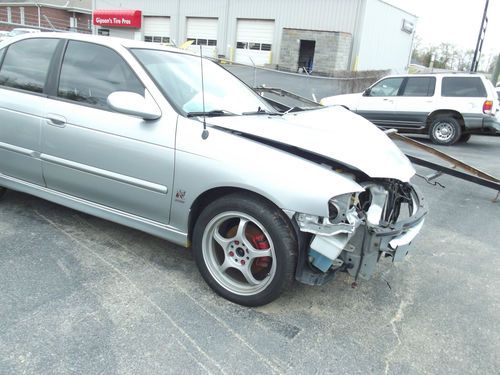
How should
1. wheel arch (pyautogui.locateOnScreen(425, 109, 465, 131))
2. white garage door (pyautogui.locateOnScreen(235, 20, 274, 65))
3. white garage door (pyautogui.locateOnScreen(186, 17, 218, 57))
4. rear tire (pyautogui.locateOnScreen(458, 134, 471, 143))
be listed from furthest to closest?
white garage door (pyautogui.locateOnScreen(186, 17, 218, 57)), white garage door (pyautogui.locateOnScreen(235, 20, 274, 65)), rear tire (pyautogui.locateOnScreen(458, 134, 471, 143)), wheel arch (pyautogui.locateOnScreen(425, 109, 465, 131))

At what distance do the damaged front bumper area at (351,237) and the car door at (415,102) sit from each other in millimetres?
9018

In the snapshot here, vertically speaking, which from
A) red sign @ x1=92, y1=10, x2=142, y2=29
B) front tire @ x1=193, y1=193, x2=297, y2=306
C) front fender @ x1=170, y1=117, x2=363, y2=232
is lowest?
front tire @ x1=193, y1=193, x2=297, y2=306

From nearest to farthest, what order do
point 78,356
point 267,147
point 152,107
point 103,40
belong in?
point 78,356 < point 267,147 < point 152,107 < point 103,40

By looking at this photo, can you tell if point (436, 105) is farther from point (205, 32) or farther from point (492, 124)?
point (205, 32)

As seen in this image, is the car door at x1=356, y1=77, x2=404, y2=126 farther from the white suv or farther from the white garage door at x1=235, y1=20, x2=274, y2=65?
the white garage door at x1=235, y1=20, x2=274, y2=65

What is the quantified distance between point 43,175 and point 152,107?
4.35ft

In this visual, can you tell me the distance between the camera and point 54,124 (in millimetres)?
3492

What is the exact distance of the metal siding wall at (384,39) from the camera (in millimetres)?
27719

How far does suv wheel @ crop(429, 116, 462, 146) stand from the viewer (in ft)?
35.2

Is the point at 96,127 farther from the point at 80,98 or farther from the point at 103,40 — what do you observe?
the point at 103,40

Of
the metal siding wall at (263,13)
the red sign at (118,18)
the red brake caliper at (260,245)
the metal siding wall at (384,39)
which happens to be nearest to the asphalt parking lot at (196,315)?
the red brake caliper at (260,245)

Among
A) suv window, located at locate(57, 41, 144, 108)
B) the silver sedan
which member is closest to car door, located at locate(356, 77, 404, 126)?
the silver sedan

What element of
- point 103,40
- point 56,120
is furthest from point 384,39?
point 56,120

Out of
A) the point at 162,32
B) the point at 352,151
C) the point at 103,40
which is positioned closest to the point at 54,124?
the point at 103,40
